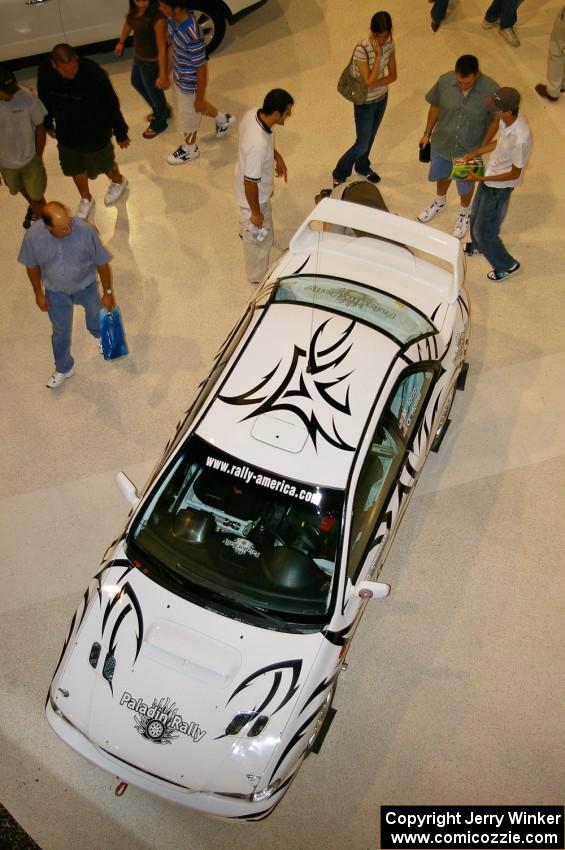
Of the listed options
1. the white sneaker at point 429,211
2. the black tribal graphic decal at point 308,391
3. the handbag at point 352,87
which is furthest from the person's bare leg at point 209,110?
the black tribal graphic decal at point 308,391

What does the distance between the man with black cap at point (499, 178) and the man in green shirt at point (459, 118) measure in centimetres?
13

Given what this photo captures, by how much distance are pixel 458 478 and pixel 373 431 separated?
A: 49.1 inches

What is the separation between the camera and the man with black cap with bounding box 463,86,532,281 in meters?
5.28

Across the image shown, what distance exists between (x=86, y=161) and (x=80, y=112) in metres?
0.47

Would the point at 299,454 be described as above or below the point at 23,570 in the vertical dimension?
above

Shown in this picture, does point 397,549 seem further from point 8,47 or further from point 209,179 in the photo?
point 8,47

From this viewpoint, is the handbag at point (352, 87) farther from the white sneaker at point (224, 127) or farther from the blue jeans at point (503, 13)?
the blue jeans at point (503, 13)

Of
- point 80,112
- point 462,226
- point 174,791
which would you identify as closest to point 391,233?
point 462,226

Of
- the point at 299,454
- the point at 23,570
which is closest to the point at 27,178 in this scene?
the point at 23,570

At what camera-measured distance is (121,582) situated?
4.07 metres

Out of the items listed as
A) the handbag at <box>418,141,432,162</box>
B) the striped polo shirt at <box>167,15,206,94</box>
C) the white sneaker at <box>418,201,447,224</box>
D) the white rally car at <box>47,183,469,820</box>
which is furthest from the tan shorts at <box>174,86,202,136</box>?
the white rally car at <box>47,183,469,820</box>

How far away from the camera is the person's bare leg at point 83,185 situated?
638cm

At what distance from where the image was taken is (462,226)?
638 cm

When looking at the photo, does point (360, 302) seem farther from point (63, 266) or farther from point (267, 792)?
point (267, 792)
